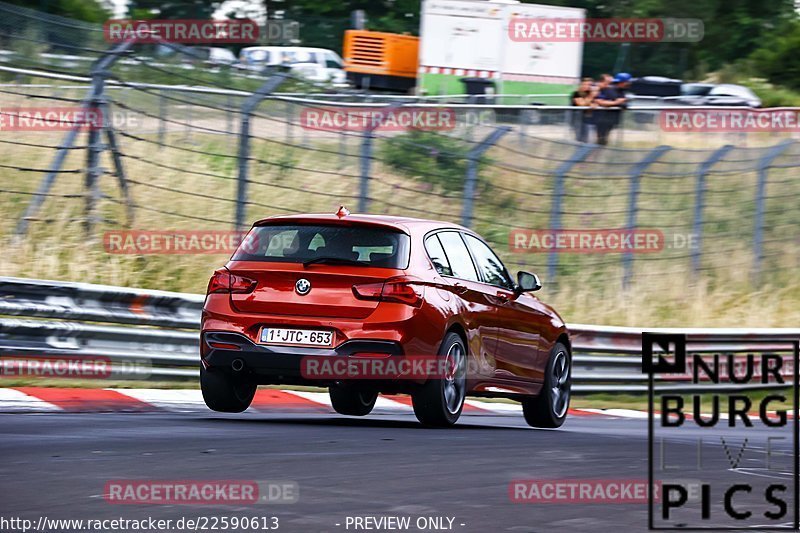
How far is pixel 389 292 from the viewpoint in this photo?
10094 millimetres

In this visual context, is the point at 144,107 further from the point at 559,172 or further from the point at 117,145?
the point at 559,172

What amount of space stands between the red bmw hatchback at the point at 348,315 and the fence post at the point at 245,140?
206 inches

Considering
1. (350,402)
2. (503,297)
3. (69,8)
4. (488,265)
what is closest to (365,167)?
(350,402)

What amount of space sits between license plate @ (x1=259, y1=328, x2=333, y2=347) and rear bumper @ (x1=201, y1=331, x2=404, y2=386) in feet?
0.12

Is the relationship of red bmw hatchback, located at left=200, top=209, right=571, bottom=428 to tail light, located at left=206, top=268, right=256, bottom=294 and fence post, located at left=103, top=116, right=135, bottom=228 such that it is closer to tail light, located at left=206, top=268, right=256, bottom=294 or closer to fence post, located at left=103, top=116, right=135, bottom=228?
tail light, located at left=206, top=268, right=256, bottom=294

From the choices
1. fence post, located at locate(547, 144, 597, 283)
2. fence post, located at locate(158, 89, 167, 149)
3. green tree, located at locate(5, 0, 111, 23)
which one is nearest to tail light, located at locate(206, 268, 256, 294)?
fence post, located at locate(158, 89, 167, 149)

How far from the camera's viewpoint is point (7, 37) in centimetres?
1598

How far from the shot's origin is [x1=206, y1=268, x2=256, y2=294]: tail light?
406 inches

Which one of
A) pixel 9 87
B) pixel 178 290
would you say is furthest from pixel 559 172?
pixel 9 87

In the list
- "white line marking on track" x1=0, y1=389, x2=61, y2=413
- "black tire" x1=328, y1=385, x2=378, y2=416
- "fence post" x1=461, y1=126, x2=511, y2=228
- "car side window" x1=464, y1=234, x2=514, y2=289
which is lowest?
"black tire" x1=328, y1=385, x2=378, y2=416

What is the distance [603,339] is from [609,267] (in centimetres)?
485

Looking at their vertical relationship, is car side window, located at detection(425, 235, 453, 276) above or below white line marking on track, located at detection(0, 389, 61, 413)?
above

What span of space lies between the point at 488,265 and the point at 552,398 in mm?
1382

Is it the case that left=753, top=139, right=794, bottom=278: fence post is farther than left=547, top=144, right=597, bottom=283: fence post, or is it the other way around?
left=753, top=139, right=794, bottom=278: fence post
